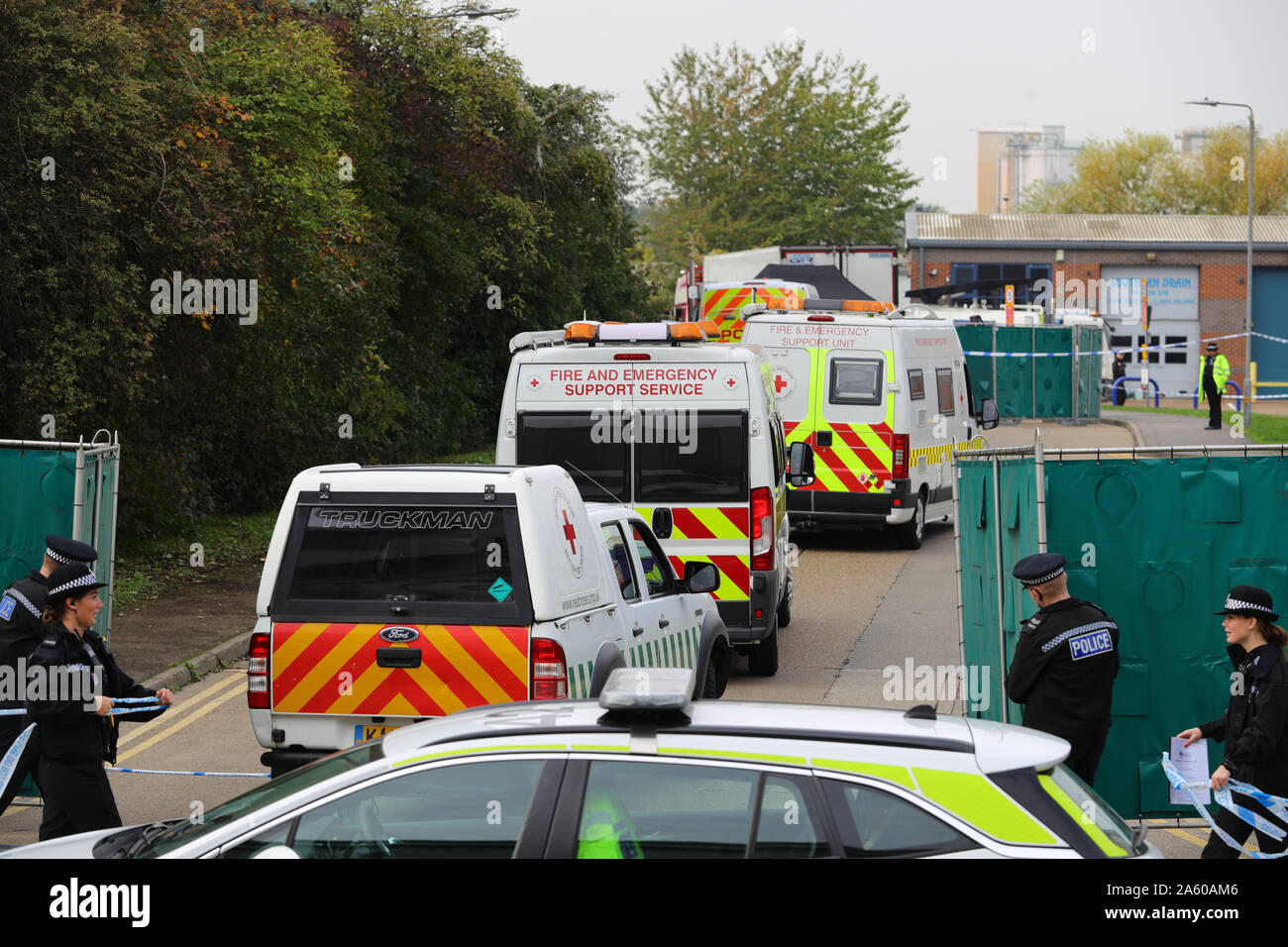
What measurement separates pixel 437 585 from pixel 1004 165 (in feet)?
634

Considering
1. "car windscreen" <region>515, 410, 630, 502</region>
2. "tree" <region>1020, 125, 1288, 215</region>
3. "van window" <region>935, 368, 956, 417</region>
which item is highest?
"tree" <region>1020, 125, 1288, 215</region>

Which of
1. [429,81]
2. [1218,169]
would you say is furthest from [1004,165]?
[429,81]

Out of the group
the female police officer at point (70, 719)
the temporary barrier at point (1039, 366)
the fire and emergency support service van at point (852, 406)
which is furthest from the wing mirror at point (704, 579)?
the temporary barrier at point (1039, 366)

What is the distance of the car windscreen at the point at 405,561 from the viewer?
7246 mm

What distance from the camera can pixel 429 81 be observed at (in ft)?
90.4

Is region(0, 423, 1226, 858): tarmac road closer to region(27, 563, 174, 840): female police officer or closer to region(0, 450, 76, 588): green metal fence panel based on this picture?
region(27, 563, 174, 840): female police officer

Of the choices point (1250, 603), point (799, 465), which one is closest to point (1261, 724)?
point (1250, 603)

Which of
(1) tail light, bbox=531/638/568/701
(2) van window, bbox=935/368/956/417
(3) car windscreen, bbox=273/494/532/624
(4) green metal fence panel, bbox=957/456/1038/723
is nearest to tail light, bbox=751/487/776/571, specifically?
(4) green metal fence panel, bbox=957/456/1038/723

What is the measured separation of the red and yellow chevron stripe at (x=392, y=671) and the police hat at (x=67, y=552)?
3.19ft

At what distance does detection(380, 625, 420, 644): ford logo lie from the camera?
283 inches

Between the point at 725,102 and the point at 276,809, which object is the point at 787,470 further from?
the point at 725,102

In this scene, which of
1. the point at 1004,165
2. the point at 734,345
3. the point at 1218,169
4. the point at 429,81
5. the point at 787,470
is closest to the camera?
the point at 734,345

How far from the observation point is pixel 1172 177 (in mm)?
84750

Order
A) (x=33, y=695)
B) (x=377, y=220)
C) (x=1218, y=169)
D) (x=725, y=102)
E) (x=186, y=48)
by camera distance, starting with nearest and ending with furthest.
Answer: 1. (x=33, y=695)
2. (x=186, y=48)
3. (x=377, y=220)
4. (x=725, y=102)
5. (x=1218, y=169)
